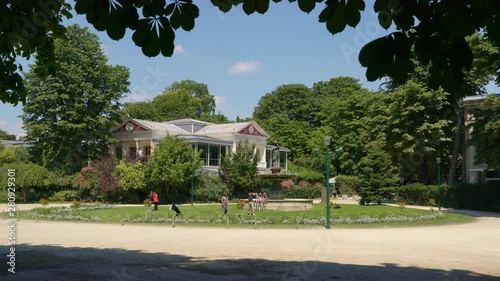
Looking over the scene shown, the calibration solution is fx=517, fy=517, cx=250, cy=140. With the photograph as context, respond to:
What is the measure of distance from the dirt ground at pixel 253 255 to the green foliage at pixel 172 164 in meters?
22.4

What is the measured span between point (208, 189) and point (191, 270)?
122 ft

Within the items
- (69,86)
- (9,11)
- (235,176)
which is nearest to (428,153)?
(235,176)

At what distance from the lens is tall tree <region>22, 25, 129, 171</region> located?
50.7 metres

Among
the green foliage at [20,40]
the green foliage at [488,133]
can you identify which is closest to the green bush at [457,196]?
the green foliage at [488,133]

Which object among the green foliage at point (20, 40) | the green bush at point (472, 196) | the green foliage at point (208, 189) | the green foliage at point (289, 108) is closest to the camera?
the green foliage at point (20, 40)

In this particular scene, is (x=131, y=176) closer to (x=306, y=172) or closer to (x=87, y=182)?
(x=87, y=182)

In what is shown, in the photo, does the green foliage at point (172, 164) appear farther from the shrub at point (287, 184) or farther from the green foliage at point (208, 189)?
the shrub at point (287, 184)

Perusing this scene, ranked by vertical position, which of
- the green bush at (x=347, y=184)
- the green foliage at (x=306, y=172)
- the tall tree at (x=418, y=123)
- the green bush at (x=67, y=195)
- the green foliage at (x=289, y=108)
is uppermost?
the green foliage at (x=289, y=108)

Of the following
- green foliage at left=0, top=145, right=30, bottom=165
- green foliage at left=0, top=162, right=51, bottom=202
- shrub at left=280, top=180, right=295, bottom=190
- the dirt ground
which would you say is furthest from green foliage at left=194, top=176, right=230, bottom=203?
green foliage at left=0, top=145, right=30, bottom=165

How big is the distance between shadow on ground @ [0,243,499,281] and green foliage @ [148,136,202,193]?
31.1 metres

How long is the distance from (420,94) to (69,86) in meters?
33.4

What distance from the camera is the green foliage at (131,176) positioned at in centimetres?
4656

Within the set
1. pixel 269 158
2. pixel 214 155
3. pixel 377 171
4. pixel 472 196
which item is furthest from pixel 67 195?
pixel 472 196

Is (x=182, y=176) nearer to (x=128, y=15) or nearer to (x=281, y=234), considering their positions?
(x=281, y=234)
